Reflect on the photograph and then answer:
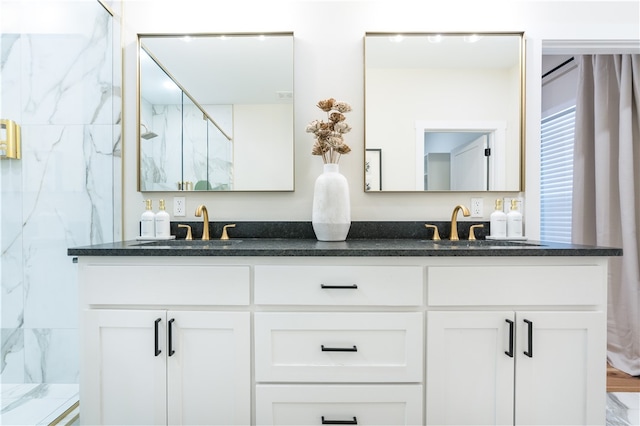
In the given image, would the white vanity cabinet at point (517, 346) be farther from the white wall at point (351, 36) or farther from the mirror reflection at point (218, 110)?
the mirror reflection at point (218, 110)

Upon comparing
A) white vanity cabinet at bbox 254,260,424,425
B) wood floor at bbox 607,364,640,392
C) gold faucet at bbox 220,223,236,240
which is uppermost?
gold faucet at bbox 220,223,236,240

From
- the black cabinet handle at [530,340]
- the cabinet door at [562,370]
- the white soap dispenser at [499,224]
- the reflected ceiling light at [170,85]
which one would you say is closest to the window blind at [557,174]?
the white soap dispenser at [499,224]

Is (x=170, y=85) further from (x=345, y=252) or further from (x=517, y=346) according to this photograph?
(x=517, y=346)

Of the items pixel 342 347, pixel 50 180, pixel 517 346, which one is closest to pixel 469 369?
pixel 517 346

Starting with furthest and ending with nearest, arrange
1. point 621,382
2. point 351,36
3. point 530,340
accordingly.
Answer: point 621,382
point 351,36
point 530,340

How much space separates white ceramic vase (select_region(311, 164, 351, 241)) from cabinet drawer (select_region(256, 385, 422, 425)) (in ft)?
2.24

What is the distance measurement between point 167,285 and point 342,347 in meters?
0.71

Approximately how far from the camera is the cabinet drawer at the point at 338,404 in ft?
4.08

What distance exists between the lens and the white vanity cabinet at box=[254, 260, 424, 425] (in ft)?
4.08

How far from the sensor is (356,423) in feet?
4.07

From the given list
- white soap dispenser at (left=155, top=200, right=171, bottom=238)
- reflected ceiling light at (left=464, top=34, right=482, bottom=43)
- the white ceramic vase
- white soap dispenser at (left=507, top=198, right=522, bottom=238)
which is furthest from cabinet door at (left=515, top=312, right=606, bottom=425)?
white soap dispenser at (left=155, top=200, right=171, bottom=238)

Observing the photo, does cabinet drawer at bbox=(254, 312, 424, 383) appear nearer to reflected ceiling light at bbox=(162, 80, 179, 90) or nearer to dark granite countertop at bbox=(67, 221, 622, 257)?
dark granite countertop at bbox=(67, 221, 622, 257)

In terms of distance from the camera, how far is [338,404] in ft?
4.09

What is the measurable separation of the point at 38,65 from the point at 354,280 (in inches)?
73.1
